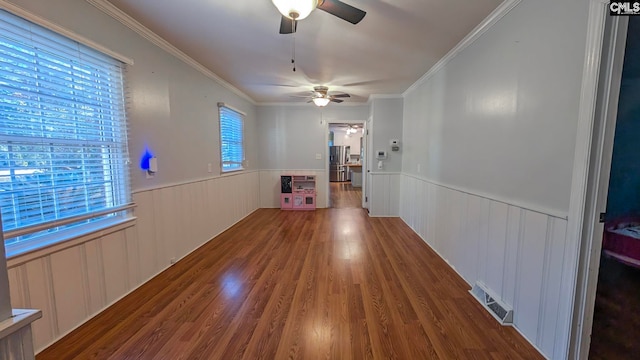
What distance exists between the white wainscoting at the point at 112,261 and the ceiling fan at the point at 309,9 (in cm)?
218

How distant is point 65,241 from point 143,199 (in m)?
0.77

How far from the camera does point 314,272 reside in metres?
2.80

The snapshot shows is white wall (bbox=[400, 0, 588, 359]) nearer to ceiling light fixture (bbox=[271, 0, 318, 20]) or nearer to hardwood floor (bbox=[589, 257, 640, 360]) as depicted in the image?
hardwood floor (bbox=[589, 257, 640, 360])

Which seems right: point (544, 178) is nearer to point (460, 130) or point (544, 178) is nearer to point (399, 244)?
point (460, 130)

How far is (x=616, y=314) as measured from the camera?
192cm

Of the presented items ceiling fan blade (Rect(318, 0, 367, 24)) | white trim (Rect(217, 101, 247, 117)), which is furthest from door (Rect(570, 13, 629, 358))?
white trim (Rect(217, 101, 247, 117))

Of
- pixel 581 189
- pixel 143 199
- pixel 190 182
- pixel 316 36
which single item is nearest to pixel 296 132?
pixel 190 182

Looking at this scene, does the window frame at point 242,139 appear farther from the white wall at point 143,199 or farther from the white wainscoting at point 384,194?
→ the white wainscoting at point 384,194

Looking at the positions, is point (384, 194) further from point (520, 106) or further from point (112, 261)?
point (112, 261)

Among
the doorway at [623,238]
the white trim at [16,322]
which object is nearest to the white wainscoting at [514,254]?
the doorway at [623,238]

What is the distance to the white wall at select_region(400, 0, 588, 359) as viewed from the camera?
60.9 inches

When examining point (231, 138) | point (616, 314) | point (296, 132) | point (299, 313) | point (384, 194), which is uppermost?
point (296, 132)

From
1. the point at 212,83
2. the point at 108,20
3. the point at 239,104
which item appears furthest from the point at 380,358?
the point at 239,104

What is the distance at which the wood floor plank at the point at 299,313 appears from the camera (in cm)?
170
